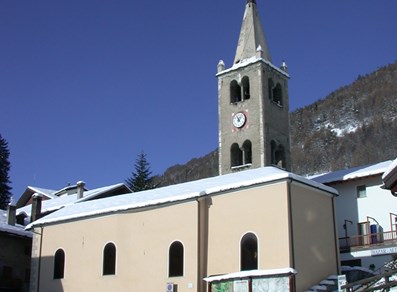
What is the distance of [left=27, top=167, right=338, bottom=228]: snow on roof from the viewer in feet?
91.0

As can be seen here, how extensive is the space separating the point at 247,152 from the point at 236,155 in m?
0.94

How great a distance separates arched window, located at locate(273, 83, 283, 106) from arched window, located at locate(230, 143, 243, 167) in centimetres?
482

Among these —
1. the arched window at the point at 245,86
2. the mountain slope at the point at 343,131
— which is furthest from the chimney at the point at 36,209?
the mountain slope at the point at 343,131

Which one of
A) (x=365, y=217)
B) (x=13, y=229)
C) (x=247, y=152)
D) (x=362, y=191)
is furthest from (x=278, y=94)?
(x=13, y=229)

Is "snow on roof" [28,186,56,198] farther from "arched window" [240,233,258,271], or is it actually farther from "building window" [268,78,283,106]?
"arched window" [240,233,258,271]

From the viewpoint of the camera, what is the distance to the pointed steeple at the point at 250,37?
149 feet

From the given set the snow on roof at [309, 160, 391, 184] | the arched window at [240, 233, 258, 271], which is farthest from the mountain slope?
the arched window at [240, 233, 258, 271]

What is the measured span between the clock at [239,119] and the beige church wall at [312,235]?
46.1 ft

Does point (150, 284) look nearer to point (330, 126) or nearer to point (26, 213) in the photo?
point (26, 213)

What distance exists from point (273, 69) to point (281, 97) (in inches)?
85.5

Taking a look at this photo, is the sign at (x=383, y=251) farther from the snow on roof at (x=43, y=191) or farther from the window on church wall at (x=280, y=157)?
the snow on roof at (x=43, y=191)

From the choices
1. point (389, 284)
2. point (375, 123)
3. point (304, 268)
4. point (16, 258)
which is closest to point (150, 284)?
point (304, 268)

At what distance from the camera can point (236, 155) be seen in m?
43.3

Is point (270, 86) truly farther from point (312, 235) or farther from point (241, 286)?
point (241, 286)
